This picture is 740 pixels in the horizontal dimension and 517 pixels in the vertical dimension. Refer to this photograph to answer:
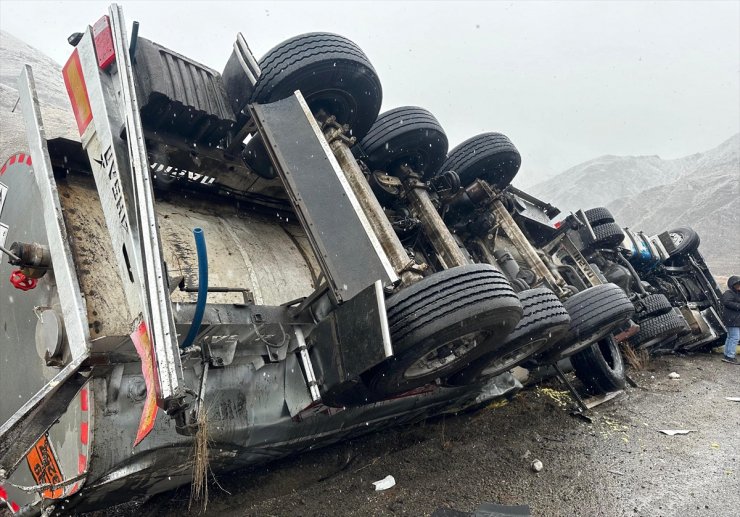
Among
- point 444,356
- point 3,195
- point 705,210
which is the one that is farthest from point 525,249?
point 705,210

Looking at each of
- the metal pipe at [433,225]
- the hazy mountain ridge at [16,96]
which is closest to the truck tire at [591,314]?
the metal pipe at [433,225]

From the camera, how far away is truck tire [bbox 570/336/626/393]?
469 cm

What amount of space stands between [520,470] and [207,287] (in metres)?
2.42

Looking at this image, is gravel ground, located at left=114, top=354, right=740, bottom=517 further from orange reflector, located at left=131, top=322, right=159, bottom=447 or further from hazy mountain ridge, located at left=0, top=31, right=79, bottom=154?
hazy mountain ridge, located at left=0, top=31, right=79, bottom=154

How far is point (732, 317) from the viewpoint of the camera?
7441 mm

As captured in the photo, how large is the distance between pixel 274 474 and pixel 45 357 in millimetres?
1531

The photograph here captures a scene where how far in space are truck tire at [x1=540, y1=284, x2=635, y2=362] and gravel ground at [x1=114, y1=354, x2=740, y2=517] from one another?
0.72 metres

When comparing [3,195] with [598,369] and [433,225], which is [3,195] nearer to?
[433,225]

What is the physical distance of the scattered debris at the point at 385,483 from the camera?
2916 millimetres

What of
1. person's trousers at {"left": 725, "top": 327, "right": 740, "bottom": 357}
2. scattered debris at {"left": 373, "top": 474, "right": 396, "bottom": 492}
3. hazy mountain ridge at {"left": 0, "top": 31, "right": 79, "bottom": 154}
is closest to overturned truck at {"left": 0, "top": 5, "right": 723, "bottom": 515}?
scattered debris at {"left": 373, "top": 474, "right": 396, "bottom": 492}

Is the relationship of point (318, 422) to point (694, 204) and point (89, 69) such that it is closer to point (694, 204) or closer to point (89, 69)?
point (89, 69)

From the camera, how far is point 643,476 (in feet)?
10.5

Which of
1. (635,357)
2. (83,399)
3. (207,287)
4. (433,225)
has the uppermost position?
(433,225)

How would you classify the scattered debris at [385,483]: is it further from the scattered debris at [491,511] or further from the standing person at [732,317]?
the standing person at [732,317]
